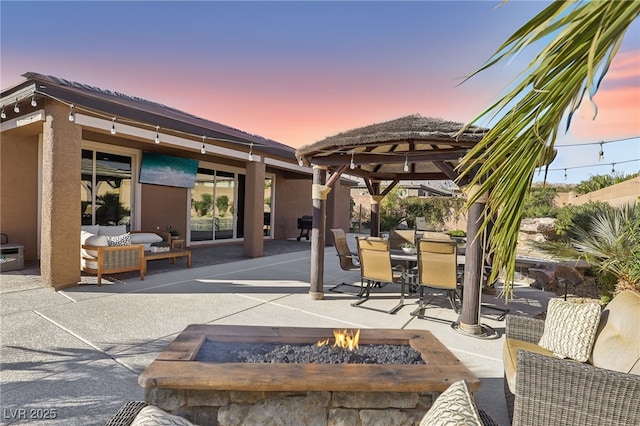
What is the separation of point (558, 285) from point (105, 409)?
754 cm

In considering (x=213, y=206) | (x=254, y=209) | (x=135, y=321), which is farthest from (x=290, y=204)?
(x=135, y=321)

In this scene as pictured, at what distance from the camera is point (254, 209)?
9109 millimetres

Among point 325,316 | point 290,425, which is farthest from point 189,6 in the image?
point 290,425

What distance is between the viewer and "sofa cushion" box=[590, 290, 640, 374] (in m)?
2.12

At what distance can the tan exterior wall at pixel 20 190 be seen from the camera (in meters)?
6.96

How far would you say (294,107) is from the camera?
1105 cm

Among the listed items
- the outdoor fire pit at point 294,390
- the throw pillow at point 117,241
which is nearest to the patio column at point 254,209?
the throw pillow at point 117,241

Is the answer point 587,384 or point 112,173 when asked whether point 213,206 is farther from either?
point 587,384

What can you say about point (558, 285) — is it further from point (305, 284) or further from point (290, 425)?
point (290, 425)

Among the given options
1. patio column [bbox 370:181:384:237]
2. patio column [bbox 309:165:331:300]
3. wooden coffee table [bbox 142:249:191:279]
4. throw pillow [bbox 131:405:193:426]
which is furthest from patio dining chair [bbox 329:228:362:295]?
throw pillow [bbox 131:405:193:426]

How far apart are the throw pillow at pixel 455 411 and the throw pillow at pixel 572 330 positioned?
4.99 feet

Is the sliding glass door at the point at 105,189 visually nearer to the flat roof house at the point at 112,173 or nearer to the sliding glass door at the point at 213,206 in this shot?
the flat roof house at the point at 112,173

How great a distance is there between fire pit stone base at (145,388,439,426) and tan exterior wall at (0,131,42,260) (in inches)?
293

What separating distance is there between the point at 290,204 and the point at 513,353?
1225 centimetres
